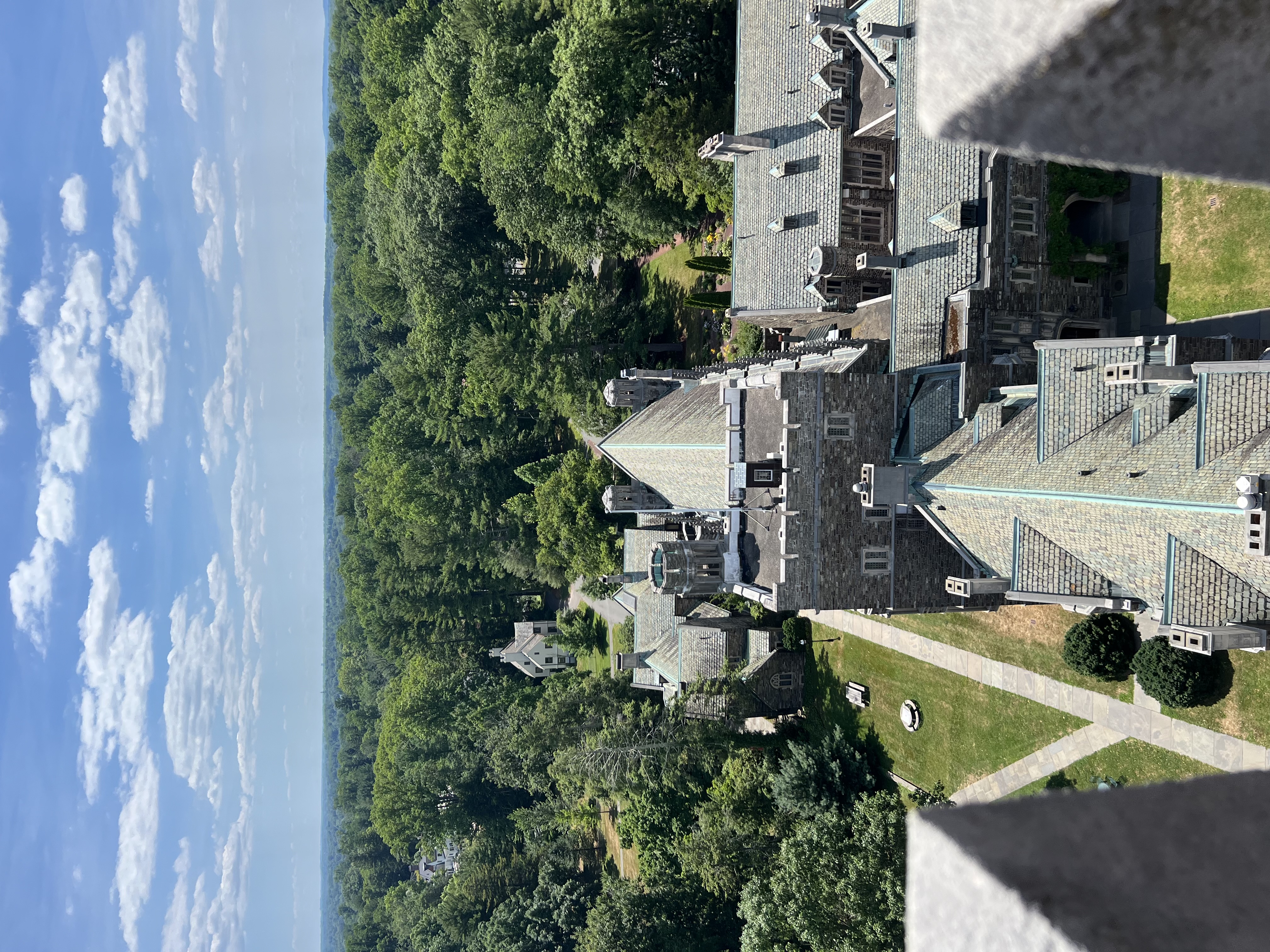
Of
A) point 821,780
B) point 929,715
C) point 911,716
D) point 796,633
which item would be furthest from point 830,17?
point 821,780

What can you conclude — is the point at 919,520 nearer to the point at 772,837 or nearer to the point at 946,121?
the point at 772,837

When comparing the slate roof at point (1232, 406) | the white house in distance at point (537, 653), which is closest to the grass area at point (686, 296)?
the white house in distance at point (537, 653)

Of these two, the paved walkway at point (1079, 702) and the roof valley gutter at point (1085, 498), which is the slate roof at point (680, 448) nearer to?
the roof valley gutter at point (1085, 498)

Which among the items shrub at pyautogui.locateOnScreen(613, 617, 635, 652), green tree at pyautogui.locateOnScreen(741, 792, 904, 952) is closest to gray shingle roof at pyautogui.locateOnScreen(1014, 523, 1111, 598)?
green tree at pyautogui.locateOnScreen(741, 792, 904, 952)

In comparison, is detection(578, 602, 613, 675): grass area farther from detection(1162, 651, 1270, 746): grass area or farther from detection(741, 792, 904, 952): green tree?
detection(1162, 651, 1270, 746): grass area

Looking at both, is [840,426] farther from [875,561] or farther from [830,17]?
[830,17]

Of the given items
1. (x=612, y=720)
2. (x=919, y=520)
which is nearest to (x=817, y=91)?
(x=919, y=520)
